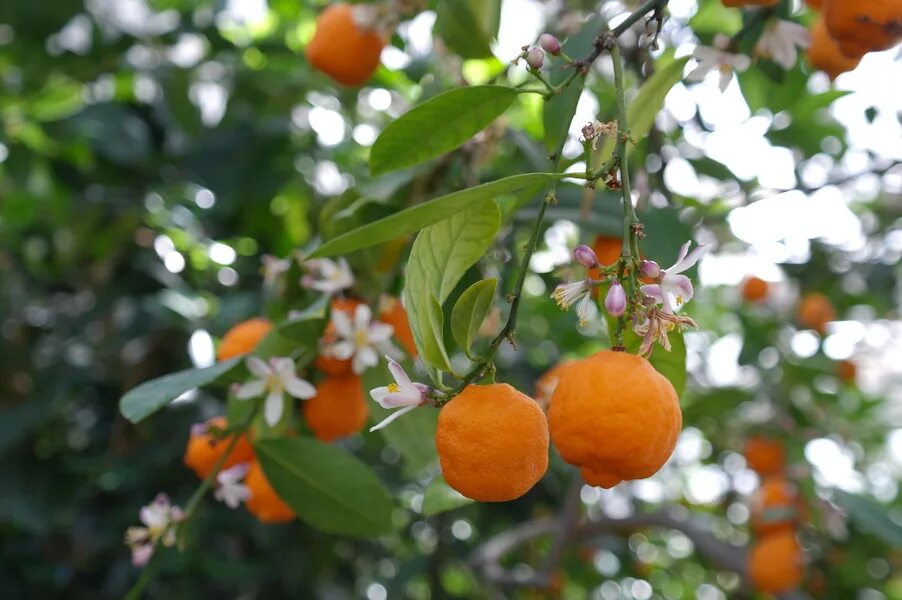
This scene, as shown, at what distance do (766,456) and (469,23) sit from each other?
124 centimetres

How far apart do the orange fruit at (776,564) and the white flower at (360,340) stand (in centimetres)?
97

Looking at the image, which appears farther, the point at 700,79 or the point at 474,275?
the point at 700,79

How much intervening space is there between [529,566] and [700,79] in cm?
161

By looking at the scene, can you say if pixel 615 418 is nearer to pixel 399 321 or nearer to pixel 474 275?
pixel 474 275

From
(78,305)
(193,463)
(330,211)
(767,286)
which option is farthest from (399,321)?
(767,286)

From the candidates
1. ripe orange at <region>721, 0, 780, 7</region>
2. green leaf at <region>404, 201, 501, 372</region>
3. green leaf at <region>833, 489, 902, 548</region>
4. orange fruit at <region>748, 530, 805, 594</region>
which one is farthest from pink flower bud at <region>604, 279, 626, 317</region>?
orange fruit at <region>748, 530, 805, 594</region>

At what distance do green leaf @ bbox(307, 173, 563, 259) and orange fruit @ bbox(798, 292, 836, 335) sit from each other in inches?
55.7

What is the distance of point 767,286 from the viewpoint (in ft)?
6.94

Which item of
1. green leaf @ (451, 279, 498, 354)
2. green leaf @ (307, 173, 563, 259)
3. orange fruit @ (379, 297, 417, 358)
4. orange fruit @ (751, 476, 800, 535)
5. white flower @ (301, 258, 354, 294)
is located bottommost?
orange fruit @ (751, 476, 800, 535)

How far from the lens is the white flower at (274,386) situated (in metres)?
0.80

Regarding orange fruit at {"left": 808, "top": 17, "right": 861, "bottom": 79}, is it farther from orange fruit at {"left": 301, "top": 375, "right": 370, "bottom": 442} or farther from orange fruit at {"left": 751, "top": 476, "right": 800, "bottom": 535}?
orange fruit at {"left": 751, "top": 476, "right": 800, "bottom": 535}

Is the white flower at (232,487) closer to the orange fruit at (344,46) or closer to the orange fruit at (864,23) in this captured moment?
the orange fruit at (344,46)

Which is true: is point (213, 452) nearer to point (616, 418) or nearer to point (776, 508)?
point (616, 418)

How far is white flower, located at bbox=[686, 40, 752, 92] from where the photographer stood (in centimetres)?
86
